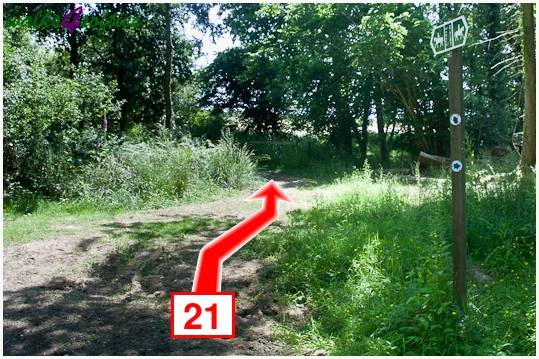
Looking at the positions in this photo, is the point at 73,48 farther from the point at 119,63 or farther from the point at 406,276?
the point at 406,276

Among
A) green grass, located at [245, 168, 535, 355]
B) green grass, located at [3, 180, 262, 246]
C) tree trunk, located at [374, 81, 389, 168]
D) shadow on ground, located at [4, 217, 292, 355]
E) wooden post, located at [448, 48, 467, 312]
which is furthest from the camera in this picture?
tree trunk, located at [374, 81, 389, 168]

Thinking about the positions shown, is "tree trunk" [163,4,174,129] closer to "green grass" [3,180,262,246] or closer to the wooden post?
"green grass" [3,180,262,246]

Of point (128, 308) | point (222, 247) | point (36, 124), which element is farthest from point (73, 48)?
point (128, 308)

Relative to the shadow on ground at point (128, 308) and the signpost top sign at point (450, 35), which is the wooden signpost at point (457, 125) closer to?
the signpost top sign at point (450, 35)

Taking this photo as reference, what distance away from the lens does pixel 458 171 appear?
11.8 feet

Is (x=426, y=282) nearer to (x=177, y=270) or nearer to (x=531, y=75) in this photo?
(x=177, y=270)

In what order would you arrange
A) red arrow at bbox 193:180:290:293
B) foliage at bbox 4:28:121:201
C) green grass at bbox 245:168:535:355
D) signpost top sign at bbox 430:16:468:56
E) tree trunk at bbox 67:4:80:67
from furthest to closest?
1. tree trunk at bbox 67:4:80:67
2. foliage at bbox 4:28:121:201
3. red arrow at bbox 193:180:290:293
4. green grass at bbox 245:168:535:355
5. signpost top sign at bbox 430:16:468:56

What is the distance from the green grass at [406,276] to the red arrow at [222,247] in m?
0.36

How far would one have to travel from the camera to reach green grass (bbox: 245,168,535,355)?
375 cm

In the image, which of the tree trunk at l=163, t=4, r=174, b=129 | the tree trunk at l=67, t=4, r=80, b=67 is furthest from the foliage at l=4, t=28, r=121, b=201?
the tree trunk at l=67, t=4, r=80, b=67

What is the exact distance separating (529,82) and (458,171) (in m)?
5.55

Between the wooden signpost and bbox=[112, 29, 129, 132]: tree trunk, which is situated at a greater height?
bbox=[112, 29, 129, 132]: tree trunk

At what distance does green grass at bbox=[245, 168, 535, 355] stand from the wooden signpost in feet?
0.89

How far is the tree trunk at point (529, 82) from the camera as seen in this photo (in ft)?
26.2
